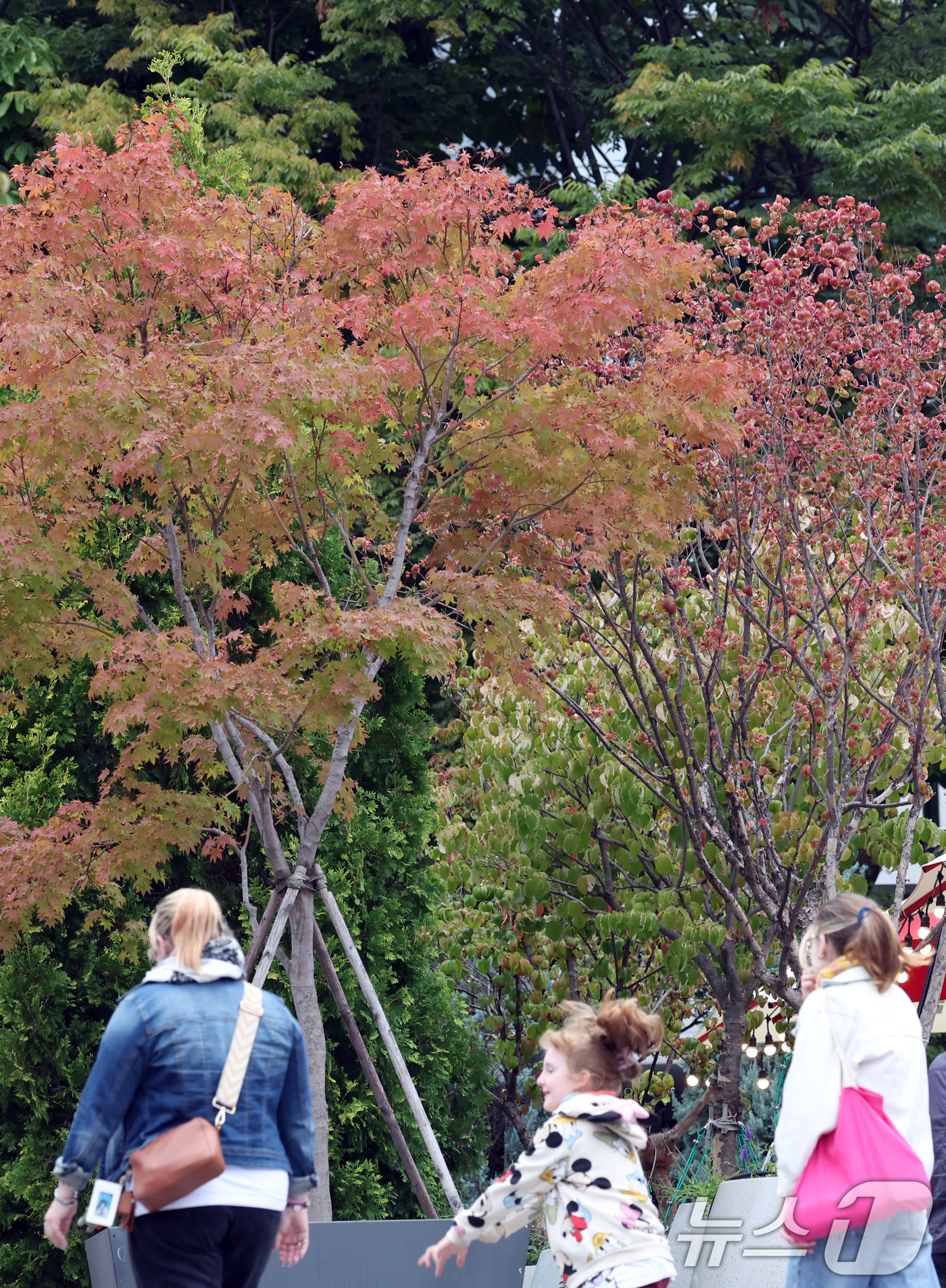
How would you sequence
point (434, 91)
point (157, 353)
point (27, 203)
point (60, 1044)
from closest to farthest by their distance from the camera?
point (157, 353), point (27, 203), point (60, 1044), point (434, 91)

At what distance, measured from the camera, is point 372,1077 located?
6387 mm

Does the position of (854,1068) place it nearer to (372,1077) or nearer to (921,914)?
(372,1077)

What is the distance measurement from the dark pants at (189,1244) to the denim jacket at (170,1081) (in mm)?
130

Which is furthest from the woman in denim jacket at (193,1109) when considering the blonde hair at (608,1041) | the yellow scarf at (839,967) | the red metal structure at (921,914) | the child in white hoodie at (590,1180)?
the red metal structure at (921,914)

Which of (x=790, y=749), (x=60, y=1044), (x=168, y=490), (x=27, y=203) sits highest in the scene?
(x=27, y=203)

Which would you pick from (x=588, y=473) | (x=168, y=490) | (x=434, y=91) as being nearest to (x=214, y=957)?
(x=168, y=490)

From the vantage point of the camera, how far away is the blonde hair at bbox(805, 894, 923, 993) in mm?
3109

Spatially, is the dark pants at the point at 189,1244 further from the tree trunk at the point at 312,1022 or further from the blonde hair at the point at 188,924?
the tree trunk at the point at 312,1022

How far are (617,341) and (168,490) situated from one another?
261cm

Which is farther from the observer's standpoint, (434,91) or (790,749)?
(434,91)

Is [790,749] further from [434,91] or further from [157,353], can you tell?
[434,91]

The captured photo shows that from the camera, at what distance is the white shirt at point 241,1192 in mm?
3115

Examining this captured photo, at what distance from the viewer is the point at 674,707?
7484 millimetres

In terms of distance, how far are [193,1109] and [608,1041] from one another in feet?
3.38
